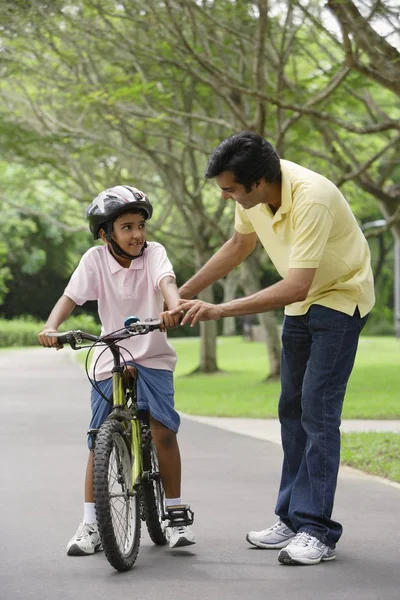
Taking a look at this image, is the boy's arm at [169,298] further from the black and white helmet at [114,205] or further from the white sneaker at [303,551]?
the white sneaker at [303,551]

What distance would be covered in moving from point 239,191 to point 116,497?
151cm

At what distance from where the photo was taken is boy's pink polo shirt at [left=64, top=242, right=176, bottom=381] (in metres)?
6.10

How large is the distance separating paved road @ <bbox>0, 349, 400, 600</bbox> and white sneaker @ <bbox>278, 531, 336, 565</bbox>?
5 cm

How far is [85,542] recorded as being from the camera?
19.8 feet

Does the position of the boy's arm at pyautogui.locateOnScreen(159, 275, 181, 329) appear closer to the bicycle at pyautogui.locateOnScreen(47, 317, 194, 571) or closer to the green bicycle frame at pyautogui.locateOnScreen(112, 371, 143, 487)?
the bicycle at pyautogui.locateOnScreen(47, 317, 194, 571)

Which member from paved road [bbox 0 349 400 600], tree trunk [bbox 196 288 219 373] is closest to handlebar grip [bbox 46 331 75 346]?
paved road [bbox 0 349 400 600]

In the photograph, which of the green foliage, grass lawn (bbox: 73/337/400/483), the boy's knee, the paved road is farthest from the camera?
the green foliage

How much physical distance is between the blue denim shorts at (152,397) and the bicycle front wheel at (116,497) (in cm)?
27

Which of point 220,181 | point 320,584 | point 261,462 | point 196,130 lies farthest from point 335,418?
point 196,130

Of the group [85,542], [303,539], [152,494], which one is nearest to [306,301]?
[303,539]

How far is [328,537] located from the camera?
232 inches

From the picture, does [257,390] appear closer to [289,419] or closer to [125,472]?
[289,419]

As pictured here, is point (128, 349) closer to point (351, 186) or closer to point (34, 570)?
point (34, 570)

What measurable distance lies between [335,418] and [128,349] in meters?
1.07
